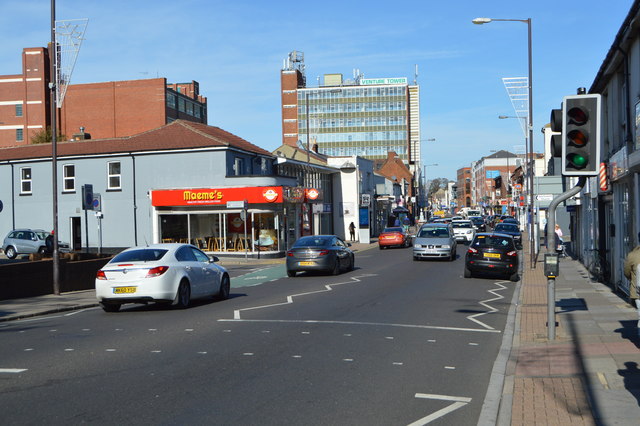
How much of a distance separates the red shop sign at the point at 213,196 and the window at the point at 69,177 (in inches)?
238

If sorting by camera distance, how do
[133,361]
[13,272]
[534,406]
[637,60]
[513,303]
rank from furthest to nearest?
[13,272], [513,303], [637,60], [133,361], [534,406]

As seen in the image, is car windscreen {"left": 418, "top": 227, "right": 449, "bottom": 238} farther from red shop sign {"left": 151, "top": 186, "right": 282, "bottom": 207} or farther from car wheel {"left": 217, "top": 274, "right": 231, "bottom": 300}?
car wheel {"left": 217, "top": 274, "right": 231, "bottom": 300}

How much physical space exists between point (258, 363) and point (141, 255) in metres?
7.11

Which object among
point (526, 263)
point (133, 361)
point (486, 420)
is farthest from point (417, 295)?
point (526, 263)

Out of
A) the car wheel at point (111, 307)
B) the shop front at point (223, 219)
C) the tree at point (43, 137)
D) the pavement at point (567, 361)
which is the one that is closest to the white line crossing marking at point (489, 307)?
the pavement at point (567, 361)

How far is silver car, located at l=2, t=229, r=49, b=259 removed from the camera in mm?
37969

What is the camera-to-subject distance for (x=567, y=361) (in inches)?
368

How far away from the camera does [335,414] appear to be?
22.4ft

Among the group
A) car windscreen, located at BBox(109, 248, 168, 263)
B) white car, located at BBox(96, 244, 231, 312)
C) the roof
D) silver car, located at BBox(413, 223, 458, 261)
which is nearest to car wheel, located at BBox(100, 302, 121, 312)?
white car, located at BBox(96, 244, 231, 312)

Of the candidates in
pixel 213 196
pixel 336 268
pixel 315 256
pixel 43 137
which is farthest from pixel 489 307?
pixel 43 137

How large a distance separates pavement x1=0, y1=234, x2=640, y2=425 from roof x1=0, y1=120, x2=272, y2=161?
23.1 m

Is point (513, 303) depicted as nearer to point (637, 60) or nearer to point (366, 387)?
point (637, 60)

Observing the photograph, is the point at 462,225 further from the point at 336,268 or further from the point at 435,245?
the point at 336,268

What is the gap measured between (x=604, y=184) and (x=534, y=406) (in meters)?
14.3
